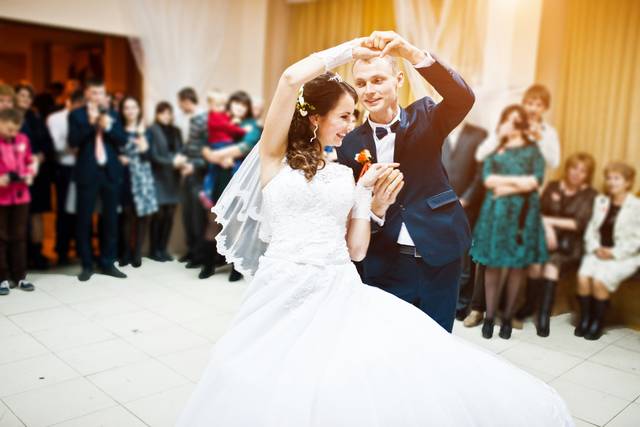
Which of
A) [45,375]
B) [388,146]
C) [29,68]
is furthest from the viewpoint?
[29,68]

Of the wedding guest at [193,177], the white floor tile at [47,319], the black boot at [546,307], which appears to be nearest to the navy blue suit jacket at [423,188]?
the black boot at [546,307]

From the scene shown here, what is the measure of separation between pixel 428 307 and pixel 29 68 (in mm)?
8451

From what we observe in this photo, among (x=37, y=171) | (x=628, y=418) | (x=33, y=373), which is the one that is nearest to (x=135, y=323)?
(x=33, y=373)

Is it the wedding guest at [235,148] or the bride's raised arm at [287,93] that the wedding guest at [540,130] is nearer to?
the wedding guest at [235,148]

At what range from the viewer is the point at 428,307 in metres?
2.29

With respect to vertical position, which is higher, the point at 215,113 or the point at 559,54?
the point at 559,54

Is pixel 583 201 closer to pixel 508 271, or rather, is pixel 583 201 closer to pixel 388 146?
pixel 508 271

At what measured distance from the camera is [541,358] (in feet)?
11.8

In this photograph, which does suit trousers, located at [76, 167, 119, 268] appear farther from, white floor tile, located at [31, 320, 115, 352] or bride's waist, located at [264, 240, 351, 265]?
bride's waist, located at [264, 240, 351, 265]

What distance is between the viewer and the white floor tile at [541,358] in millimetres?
3445

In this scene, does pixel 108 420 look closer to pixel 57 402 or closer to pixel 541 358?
pixel 57 402

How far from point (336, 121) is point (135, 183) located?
358 centimetres

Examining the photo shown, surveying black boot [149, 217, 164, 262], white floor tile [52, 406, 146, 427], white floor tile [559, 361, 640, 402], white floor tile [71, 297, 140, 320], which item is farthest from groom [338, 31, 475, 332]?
black boot [149, 217, 164, 262]

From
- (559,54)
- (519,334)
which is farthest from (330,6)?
(519,334)
